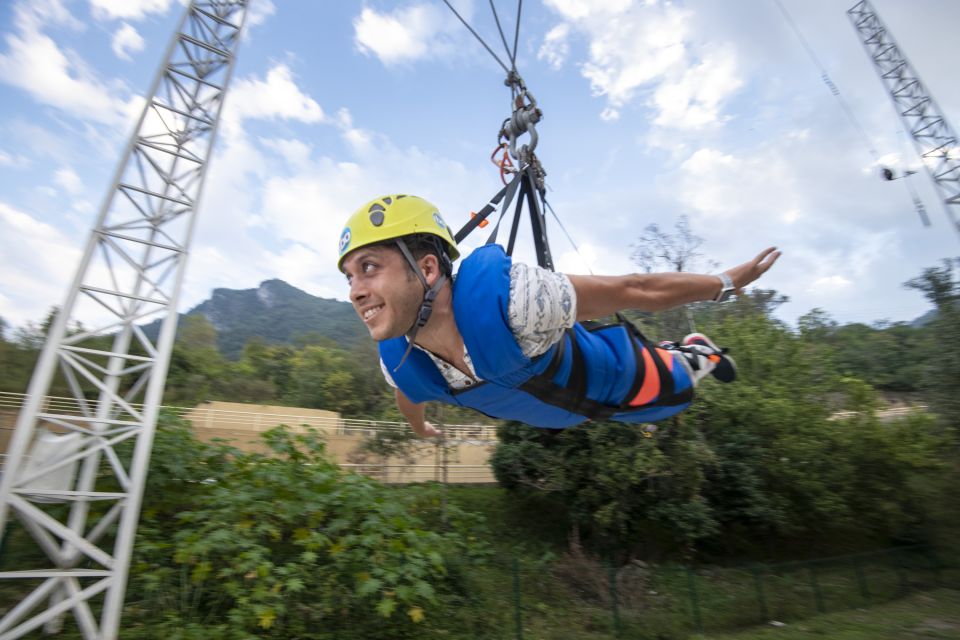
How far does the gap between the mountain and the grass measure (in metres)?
67.8

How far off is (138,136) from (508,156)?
15.5ft

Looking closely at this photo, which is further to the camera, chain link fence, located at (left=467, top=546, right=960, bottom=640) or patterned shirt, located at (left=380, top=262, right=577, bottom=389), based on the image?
chain link fence, located at (left=467, top=546, right=960, bottom=640)

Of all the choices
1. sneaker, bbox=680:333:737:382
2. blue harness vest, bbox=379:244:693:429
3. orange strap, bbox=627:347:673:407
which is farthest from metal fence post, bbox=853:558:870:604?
orange strap, bbox=627:347:673:407

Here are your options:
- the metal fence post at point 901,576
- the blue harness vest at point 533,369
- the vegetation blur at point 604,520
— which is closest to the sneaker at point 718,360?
the blue harness vest at point 533,369

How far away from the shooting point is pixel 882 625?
739 centimetres

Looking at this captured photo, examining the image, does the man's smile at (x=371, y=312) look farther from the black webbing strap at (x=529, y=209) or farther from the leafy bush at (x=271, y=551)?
the leafy bush at (x=271, y=551)

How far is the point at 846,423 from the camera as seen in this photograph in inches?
400

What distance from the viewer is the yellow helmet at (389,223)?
5.93 ft

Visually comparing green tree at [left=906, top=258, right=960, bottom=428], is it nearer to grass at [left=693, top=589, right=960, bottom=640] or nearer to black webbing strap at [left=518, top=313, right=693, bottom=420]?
grass at [left=693, top=589, right=960, bottom=640]

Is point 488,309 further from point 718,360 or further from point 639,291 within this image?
point 718,360

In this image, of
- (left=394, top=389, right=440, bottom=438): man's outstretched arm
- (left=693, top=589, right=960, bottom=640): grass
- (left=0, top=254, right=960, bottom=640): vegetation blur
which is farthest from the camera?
(left=693, top=589, right=960, bottom=640): grass

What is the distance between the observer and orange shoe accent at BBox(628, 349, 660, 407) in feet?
8.08

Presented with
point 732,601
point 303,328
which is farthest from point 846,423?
point 303,328

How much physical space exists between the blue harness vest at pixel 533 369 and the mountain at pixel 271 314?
71421mm
